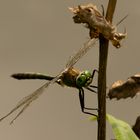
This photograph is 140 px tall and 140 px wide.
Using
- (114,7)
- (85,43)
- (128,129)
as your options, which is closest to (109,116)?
(128,129)

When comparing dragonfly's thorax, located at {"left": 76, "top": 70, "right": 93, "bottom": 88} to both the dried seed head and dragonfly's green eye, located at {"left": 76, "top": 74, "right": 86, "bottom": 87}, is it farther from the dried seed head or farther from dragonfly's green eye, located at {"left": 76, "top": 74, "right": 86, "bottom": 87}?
the dried seed head

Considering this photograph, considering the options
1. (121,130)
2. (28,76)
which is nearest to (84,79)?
(121,130)

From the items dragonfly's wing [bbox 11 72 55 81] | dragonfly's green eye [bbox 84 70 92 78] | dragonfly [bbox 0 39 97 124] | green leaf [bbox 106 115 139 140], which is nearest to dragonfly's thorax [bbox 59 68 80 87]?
dragonfly [bbox 0 39 97 124]

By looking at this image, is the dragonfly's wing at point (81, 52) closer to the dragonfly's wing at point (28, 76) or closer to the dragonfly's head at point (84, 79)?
the dragonfly's head at point (84, 79)

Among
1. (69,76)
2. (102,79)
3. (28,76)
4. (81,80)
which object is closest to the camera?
(102,79)

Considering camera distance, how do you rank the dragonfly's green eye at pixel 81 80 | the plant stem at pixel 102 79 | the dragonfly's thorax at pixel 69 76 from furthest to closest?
the dragonfly's green eye at pixel 81 80 → the dragonfly's thorax at pixel 69 76 → the plant stem at pixel 102 79

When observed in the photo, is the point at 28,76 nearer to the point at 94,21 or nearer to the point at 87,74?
the point at 87,74

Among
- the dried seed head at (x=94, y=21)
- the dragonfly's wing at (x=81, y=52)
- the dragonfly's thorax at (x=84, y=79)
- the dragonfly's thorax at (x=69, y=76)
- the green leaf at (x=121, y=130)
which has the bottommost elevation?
the green leaf at (x=121, y=130)

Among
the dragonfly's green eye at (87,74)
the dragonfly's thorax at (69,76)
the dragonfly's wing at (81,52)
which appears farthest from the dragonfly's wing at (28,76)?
the dragonfly's wing at (81,52)
